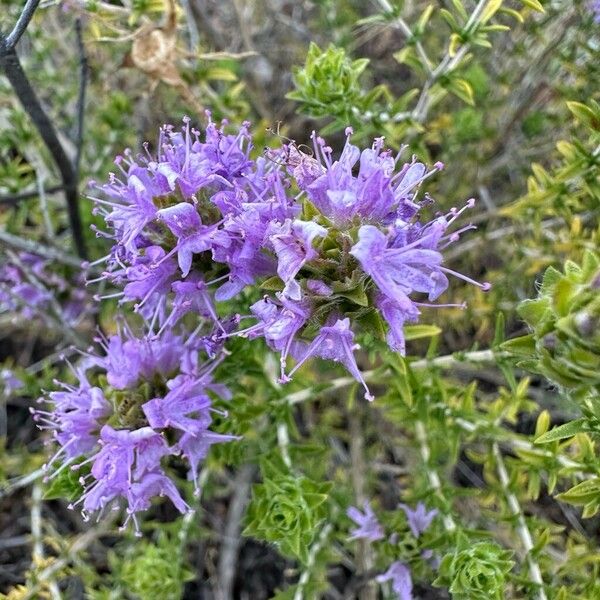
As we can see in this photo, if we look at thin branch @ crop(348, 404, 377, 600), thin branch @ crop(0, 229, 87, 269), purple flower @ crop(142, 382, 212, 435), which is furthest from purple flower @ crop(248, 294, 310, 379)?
thin branch @ crop(0, 229, 87, 269)

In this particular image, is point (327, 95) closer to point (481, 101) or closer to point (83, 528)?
point (481, 101)

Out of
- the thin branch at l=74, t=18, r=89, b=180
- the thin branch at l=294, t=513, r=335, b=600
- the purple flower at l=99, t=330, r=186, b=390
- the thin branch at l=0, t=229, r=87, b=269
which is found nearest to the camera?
the purple flower at l=99, t=330, r=186, b=390

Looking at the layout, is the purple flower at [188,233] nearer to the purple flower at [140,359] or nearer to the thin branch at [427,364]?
the purple flower at [140,359]

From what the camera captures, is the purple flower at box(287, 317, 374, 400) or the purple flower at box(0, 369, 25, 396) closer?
the purple flower at box(287, 317, 374, 400)

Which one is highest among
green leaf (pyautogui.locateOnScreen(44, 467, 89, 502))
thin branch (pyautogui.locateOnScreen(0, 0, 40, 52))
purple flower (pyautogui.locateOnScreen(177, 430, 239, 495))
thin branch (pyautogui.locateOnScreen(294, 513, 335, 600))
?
thin branch (pyautogui.locateOnScreen(0, 0, 40, 52))

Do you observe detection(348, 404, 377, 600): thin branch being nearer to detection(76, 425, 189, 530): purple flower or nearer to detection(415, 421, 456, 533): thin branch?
detection(415, 421, 456, 533): thin branch

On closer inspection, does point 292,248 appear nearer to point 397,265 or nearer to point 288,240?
point 288,240
